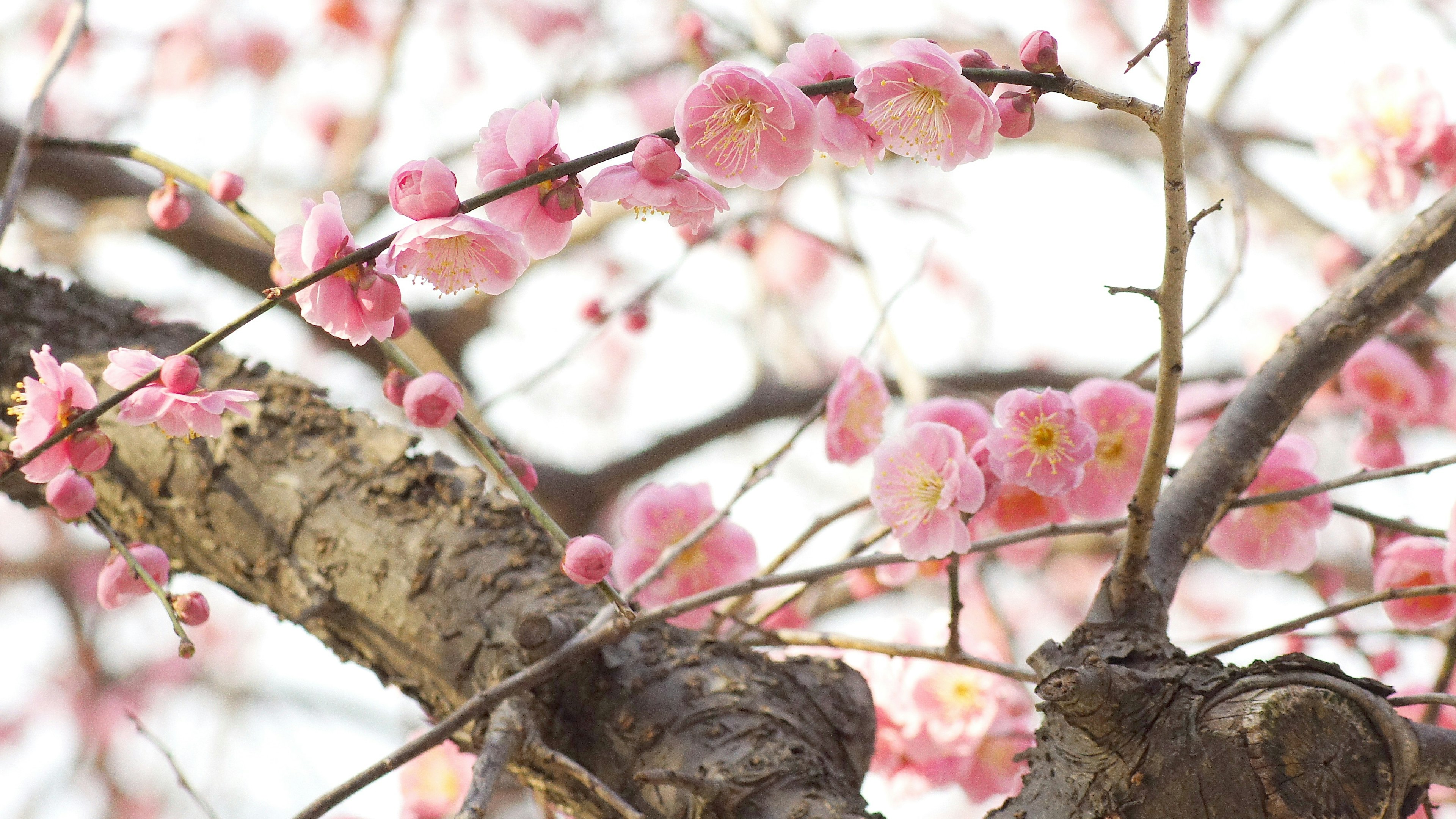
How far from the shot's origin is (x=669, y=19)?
8.11ft

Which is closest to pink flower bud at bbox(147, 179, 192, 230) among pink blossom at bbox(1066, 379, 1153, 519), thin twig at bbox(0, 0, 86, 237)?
thin twig at bbox(0, 0, 86, 237)

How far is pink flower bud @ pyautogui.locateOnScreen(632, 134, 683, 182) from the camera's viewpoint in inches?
25.7

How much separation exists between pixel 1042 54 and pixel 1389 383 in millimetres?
1128

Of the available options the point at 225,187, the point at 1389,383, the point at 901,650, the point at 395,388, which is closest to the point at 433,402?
the point at 395,388

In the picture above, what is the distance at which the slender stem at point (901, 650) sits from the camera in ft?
2.69

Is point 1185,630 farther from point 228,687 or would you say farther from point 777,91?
point 777,91

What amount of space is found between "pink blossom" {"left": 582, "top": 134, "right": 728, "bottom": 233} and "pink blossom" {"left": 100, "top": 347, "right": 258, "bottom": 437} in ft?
0.88

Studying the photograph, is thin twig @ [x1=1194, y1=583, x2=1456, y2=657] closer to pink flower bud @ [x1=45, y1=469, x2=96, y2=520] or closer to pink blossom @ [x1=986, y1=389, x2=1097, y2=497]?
pink blossom @ [x1=986, y1=389, x2=1097, y2=497]

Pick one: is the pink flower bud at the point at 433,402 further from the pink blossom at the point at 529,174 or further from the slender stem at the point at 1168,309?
the slender stem at the point at 1168,309

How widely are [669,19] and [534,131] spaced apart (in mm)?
1958

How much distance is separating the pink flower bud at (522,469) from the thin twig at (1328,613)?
52cm

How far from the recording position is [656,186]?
2.18 feet

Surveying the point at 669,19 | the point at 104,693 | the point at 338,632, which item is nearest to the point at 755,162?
the point at 338,632

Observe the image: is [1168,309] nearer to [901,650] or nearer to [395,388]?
[901,650]
